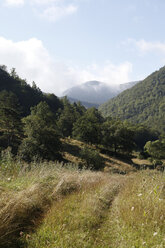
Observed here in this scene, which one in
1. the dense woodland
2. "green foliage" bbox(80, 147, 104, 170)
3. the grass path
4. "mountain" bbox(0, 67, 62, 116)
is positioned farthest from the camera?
"mountain" bbox(0, 67, 62, 116)

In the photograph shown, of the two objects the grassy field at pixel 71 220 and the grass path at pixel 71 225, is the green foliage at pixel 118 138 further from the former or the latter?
the grass path at pixel 71 225

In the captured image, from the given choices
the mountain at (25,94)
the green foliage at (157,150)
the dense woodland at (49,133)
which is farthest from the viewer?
the mountain at (25,94)

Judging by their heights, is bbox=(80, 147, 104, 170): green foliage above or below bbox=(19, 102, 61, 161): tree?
below

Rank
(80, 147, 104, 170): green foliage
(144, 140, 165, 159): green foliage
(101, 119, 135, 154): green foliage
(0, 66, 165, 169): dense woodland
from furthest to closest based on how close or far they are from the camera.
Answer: (144, 140, 165, 159): green foliage < (101, 119, 135, 154): green foliage < (80, 147, 104, 170): green foliage < (0, 66, 165, 169): dense woodland

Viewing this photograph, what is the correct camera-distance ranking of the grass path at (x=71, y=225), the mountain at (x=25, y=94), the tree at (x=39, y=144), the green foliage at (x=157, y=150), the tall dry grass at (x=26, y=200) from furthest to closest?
the mountain at (x=25, y=94) → the green foliage at (x=157, y=150) → the tree at (x=39, y=144) → the tall dry grass at (x=26, y=200) → the grass path at (x=71, y=225)

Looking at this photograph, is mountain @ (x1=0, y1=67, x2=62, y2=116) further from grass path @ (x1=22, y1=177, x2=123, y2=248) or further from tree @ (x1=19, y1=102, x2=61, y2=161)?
grass path @ (x1=22, y1=177, x2=123, y2=248)

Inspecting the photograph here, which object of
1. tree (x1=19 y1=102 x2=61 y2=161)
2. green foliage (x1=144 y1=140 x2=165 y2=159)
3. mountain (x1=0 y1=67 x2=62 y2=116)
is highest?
mountain (x1=0 y1=67 x2=62 y2=116)

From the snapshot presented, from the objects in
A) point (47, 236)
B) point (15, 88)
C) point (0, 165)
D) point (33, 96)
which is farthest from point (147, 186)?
point (15, 88)

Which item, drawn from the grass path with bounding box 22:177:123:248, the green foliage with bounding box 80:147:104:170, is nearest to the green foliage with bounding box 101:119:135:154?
the green foliage with bounding box 80:147:104:170

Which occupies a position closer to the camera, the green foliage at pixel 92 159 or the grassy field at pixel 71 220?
the grassy field at pixel 71 220

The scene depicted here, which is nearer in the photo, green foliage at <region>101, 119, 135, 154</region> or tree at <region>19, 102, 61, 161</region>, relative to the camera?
tree at <region>19, 102, 61, 161</region>

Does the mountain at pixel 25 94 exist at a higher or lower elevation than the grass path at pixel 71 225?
higher

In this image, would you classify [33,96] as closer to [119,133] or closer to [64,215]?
[119,133]

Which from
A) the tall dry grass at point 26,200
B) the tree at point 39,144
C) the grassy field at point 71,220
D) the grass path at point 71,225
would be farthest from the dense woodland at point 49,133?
the grass path at point 71,225
